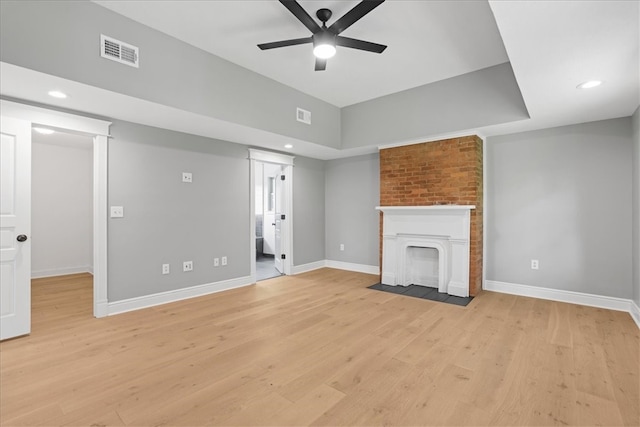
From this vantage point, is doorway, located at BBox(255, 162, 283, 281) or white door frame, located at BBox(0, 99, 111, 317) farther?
doorway, located at BBox(255, 162, 283, 281)

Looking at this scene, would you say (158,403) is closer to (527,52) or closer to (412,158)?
(527,52)

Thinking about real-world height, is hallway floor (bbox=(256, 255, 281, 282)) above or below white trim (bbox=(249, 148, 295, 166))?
below

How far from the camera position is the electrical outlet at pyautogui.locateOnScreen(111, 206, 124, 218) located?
346 centimetres

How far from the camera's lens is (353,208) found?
5902 mm

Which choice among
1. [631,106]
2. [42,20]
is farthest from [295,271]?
[631,106]

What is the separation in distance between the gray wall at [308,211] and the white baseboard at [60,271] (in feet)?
13.4

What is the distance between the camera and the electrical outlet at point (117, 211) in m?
3.46

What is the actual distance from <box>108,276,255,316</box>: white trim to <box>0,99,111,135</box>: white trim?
1970mm

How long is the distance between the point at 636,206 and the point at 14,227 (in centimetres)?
647

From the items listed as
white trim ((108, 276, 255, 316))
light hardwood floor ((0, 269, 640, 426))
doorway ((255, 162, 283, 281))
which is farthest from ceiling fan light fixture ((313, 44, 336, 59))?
doorway ((255, 162, 283, 281))

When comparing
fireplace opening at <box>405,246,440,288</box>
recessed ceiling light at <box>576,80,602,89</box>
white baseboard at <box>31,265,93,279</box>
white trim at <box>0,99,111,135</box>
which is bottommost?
white baseboard at <box>31,265,93,279</box>

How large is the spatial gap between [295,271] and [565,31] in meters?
4.80

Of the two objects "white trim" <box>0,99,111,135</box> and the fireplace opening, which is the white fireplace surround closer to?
the fireplace opening

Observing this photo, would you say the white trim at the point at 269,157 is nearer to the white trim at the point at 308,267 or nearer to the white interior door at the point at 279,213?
the white interior door at the point at 279,213
